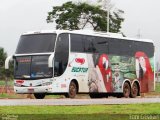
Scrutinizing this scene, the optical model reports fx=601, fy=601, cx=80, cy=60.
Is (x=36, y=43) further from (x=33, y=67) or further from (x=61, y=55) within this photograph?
(x=61, y=55)

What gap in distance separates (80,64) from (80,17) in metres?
30.6

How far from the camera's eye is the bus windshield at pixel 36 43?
28.2 metres

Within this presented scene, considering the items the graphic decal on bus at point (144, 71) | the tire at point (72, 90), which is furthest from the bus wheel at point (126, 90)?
the tire at point (72, 90)

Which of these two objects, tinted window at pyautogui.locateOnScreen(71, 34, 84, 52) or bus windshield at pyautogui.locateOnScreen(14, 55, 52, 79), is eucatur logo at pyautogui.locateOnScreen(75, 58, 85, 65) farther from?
bus windshield at pyautogui.locateOnScreen(14, 55, 52, 79)

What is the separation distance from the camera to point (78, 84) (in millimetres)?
29781

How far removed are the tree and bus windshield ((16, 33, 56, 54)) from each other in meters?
28.5

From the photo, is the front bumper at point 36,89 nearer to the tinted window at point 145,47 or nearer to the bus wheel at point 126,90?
the bus wheel at point 126,90

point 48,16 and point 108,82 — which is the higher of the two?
point 48,16

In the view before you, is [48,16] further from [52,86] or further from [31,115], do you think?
[31,115]

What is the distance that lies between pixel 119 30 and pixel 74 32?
3207 cm

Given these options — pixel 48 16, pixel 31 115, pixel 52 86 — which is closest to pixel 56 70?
pixel 52 86

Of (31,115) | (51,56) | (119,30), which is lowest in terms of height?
(31,115)

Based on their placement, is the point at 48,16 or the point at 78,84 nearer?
the point at 78,84

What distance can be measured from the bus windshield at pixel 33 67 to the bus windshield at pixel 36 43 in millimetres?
377
